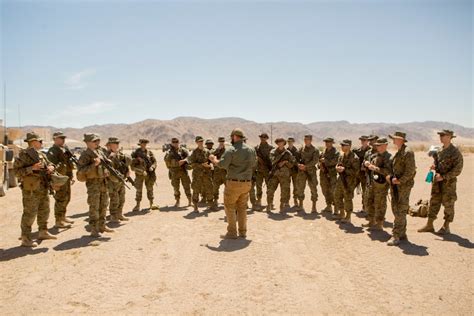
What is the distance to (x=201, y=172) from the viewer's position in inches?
432

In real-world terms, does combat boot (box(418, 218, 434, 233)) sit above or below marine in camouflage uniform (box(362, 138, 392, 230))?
below

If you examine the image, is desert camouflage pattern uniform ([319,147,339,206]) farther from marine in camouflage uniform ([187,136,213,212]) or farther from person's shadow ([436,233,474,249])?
marine in camouflage uniform ([187,136,213,212])

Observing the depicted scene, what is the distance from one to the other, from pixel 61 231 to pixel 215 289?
17.1 ft

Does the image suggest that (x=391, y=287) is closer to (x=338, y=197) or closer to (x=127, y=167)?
(x=338, y=197)

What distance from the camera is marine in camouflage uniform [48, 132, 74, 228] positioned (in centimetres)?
873

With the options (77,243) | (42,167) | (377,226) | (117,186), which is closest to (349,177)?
(377,226)

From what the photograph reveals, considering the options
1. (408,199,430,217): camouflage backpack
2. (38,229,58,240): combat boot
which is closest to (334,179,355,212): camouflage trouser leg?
(408,199,430,217): camouflage backpack

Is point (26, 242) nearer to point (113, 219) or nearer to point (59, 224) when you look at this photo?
point (59, 224)

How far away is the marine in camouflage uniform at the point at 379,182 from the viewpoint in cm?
786

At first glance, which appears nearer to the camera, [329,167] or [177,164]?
[329,167]

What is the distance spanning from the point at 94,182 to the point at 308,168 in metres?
6.05

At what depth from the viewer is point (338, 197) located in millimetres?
9281

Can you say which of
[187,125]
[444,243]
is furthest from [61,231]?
[187,125]

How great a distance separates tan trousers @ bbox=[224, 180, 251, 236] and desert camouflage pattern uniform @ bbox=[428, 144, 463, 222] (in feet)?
14.4
